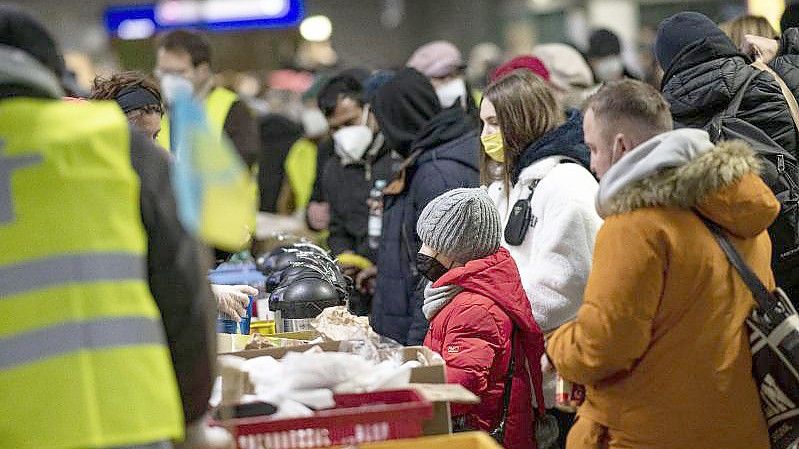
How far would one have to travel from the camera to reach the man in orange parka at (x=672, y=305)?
10.2ft

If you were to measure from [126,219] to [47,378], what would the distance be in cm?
32

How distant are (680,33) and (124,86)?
6.97 ft

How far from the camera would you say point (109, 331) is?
2191 millimetres

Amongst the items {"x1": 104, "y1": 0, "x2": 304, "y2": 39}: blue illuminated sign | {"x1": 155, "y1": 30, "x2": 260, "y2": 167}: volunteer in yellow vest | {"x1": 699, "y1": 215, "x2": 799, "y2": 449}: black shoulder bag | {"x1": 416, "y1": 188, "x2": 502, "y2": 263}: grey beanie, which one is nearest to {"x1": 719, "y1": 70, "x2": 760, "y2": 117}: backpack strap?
{"x1": 416, "y1": 188, "x2": 502, "y2": 263}: grey beanie

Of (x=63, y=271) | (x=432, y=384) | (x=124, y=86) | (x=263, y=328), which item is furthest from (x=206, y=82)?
(x=63, y=271)

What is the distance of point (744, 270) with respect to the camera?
3211mm

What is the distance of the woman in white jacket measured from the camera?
4223mm

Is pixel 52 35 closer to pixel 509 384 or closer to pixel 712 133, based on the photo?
pixel 509 384

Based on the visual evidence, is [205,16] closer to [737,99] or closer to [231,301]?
[737,99]

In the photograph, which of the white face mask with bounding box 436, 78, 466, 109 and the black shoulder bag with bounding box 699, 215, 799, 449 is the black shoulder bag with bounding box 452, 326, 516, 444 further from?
the white face mask with bounding box 436, 78, 466, 109

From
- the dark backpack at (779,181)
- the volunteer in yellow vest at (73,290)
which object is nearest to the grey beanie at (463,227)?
the dark backpack at (779,181)

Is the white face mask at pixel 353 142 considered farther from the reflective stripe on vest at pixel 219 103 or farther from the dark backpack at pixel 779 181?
the dark backpack at pixel 779 181

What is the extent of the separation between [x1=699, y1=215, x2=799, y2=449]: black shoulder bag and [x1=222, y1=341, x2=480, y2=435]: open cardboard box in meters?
0.83

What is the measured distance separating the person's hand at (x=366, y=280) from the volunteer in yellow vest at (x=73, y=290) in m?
3.92
